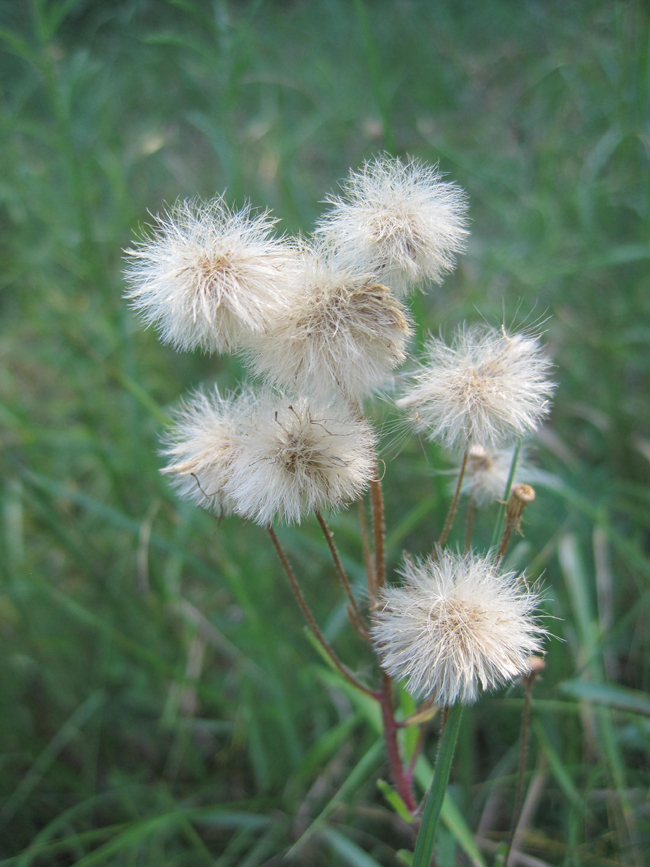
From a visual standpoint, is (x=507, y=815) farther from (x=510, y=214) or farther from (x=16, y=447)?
(x=510, y=214)

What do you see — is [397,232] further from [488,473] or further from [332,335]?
[488,473]

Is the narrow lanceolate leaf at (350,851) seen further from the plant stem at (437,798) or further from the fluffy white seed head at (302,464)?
the fluffy white seed head at (302,464)

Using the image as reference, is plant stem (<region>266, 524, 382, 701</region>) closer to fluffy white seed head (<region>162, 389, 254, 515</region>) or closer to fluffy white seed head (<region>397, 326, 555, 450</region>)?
fluffy white seed head (<region>162, 389, 254, 515</region>)

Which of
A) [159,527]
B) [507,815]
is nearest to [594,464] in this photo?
[507,815]

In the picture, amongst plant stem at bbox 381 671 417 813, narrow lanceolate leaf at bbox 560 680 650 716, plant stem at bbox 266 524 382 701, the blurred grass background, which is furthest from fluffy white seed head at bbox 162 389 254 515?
narrow lanceolate leaf at bbox 560 680 650 716

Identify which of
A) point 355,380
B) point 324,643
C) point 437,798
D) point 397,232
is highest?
point 397,232

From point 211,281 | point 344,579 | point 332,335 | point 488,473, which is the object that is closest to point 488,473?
point 488,473
